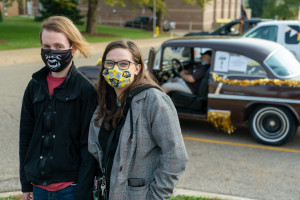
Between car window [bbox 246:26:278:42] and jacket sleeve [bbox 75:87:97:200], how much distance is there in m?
11.1

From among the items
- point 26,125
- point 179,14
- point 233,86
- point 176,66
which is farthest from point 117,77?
point 179,14

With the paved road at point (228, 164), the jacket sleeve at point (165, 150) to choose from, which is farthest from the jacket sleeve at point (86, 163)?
the paved road at point (228, 164)

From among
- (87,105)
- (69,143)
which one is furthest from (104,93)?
(69,143)

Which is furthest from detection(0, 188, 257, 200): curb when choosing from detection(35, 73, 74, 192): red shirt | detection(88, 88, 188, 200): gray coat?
detection(88, 88, 188, 200): gray coat

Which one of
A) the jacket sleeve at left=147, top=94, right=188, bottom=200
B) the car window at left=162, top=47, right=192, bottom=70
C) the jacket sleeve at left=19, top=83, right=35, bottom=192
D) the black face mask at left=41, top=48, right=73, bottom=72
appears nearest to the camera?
the jacket sleeve at left=147, top=94, right=188, bottom=200

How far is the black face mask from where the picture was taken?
2.43 metres

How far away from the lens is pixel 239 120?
6.57m

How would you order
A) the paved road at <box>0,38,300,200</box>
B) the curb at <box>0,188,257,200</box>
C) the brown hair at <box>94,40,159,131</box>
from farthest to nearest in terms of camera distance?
1. the paved road at <box>0,38,300,200</box>
2. the curb at <box>0,188,257,200</box>
3. the brown hair at <box>94,40,159,131</box>

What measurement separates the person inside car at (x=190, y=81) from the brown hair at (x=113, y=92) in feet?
15.1

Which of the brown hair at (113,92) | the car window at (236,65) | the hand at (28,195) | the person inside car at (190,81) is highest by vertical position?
the brown hair at (113,92)

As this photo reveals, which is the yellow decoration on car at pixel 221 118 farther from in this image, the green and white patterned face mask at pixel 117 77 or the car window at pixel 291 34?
the car window at pixel 291 34

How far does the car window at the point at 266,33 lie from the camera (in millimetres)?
12547

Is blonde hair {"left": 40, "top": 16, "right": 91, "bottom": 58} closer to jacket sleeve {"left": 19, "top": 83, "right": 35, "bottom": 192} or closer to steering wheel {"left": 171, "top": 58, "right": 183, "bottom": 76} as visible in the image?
jacket sleeve {"left": 19, "top": 83, "right": 35, "bottom": 192}

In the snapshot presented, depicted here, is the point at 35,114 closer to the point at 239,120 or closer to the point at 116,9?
the point at 239,120
